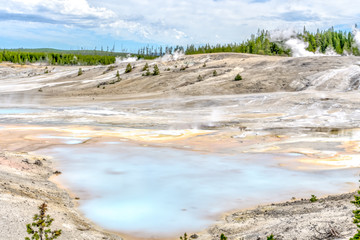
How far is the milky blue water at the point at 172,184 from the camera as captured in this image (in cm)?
1173

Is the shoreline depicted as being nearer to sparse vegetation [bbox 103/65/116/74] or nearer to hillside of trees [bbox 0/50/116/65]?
sparse vegetation [bbox 103/65/116/74]

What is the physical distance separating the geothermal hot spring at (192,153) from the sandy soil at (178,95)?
97 cm

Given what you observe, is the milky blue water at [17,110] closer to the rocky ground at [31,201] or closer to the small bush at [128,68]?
the rocky ground at [31,201]

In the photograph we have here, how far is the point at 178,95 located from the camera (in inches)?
1710

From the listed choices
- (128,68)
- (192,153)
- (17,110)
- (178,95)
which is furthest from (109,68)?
(192,153)

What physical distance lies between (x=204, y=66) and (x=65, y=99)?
17886mm

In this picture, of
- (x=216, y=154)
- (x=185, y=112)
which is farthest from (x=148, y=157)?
(x=185, y=112)

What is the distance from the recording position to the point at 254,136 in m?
25.0

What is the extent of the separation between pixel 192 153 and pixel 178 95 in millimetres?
23158

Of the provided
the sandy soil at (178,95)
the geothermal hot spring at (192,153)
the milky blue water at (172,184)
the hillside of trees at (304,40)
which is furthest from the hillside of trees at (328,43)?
the milky blue water at (172,184)

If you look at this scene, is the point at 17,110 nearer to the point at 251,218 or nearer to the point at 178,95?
the point at 178,95

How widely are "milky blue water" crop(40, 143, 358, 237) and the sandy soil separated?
2.25 ft

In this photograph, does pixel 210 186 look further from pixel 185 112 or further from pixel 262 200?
pixel 185 112

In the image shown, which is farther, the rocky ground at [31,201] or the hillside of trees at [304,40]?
the hillside of trees at [304,40]
